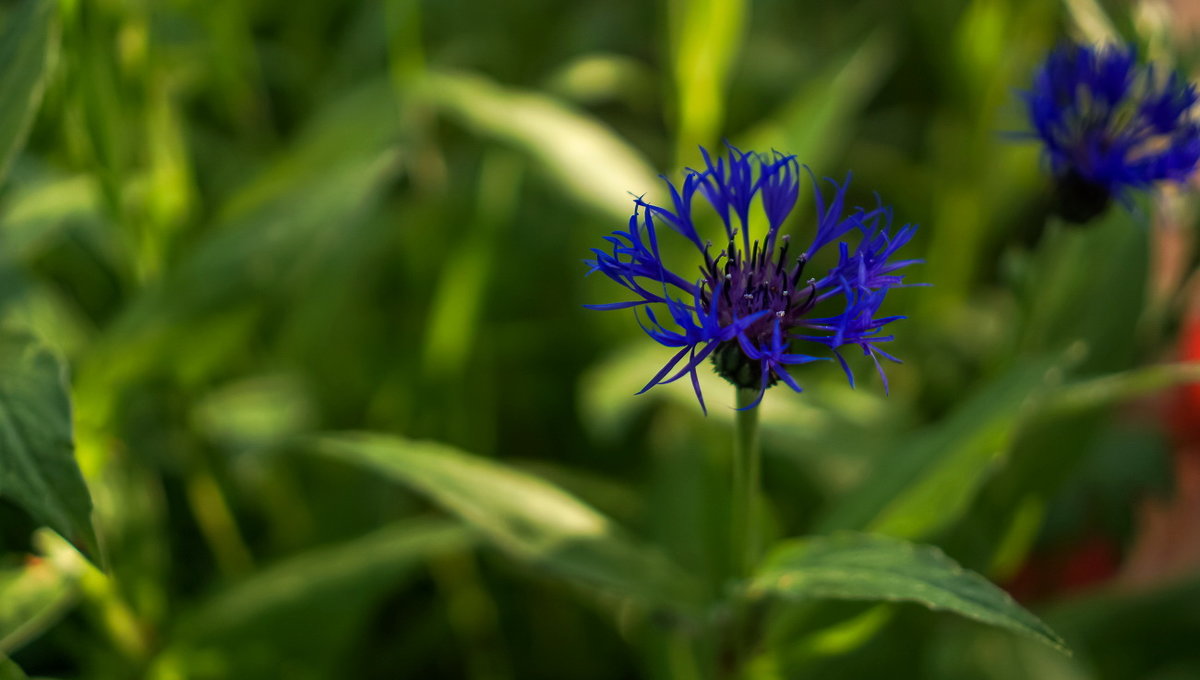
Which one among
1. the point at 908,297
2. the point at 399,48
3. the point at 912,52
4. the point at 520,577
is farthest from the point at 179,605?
the point at 912,52

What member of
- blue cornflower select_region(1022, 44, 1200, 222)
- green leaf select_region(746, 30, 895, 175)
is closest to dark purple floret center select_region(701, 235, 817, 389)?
blue cornflower select_region(1022, 44, 1200, 222)

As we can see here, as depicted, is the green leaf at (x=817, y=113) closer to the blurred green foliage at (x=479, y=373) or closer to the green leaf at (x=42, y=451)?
the blurred green foliage at (x=479, y=373)

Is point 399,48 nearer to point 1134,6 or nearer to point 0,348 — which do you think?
point 0,348

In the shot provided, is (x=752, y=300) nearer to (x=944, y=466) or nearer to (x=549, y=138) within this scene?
(x=944, y=466)

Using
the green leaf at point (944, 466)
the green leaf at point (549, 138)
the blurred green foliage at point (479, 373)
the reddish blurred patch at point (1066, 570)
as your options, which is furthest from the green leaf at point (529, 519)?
the reddish blurred patch at point (1066, 570)

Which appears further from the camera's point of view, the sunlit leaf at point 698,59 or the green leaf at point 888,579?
the sunlit leaf at point 698,59

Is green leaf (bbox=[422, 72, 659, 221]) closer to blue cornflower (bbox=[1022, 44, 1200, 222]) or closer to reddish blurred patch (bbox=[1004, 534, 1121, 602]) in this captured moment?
blue cornflower (bbox=[1022, 44, 1200, 222])
